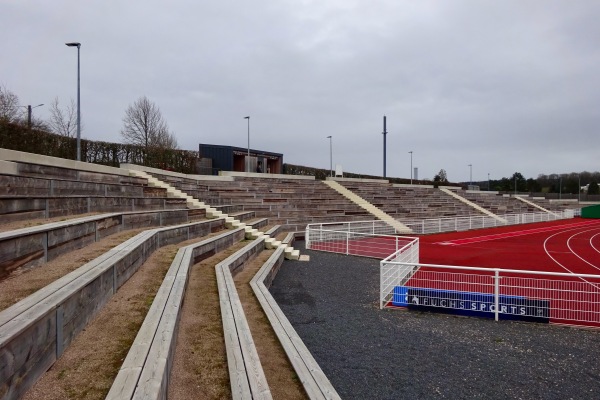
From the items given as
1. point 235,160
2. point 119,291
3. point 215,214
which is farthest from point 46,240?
point 235,160

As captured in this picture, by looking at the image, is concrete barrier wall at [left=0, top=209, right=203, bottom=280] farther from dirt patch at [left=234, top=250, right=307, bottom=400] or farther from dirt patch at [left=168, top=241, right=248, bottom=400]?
dirt patch at [left=234, top=250, right=307, bottom=400]

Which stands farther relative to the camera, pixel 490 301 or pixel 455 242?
pixel 455 242

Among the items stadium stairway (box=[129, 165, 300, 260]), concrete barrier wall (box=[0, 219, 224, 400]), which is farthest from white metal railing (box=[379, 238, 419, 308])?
concrete barrier wall (box=[0, 219, 224, 400])

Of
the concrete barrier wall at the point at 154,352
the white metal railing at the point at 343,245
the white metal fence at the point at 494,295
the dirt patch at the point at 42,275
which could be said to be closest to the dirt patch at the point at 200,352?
the concrete barrier wall at the point at 154,352

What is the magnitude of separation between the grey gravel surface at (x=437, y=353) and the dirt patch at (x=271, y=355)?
0.75 metres

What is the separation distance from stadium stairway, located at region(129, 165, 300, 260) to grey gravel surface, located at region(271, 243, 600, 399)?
5.07 metres

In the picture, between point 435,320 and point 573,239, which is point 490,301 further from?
point 573,239

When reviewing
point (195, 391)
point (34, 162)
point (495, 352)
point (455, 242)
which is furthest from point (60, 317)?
point (455, 242)

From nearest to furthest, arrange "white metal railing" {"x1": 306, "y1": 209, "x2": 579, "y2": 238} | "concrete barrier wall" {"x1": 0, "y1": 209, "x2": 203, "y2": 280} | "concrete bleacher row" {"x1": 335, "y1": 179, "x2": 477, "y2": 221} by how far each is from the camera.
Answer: "concrete barrier wall" {"x1": 0, "y1": 209, "x2": 203, "y2": 280}, "white metal railing" {"x1": 306, "y1": 209, "x2": 579, "y2": 238}, "concrete bleacher row" {"x1": 335, "y1": 179, "x2": 477, "y2": 221}

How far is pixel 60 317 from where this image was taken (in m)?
2.86

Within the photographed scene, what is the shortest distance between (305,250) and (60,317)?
1271cm

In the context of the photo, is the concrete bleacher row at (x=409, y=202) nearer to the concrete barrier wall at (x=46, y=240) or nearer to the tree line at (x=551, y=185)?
the concrete barrier wall at (x=46, y=240)

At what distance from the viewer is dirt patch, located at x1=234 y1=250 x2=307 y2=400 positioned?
332cm

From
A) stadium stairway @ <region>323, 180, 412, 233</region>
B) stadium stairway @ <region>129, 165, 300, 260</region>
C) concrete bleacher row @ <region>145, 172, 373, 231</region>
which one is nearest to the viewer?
Result: stadium stairway @ <region>129, 165, 300, 260</region>
